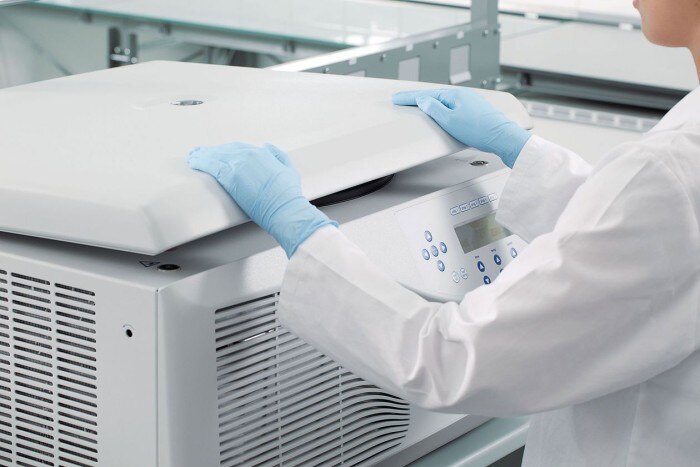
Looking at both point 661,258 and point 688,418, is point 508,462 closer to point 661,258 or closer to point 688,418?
point 688,418

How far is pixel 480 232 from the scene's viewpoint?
45.3 inches

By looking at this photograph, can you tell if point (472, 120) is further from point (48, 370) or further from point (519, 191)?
point (48, 370)

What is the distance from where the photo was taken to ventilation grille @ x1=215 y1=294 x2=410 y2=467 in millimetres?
901

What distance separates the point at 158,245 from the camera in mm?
813

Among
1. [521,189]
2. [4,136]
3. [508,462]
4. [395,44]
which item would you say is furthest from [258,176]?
[395,44]

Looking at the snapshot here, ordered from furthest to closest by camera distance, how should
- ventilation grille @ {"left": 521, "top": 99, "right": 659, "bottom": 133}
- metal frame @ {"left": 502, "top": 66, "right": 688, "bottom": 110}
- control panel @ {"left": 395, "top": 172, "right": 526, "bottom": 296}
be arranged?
metal frame @ {"left": 502, "top": 66, "right": 688, "bottom": 110} < ventilation grille @ {"left": 521, "top": 99, "right": 659, "bottom": 133} < control panel @ {"left": 395, "top": 172, "right": 526, "bottom": 296}

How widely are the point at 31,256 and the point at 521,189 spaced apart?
562 millimetres

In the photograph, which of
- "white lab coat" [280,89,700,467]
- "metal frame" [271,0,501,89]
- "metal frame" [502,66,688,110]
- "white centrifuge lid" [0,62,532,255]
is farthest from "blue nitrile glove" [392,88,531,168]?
"metal frame" [502,66,688,110]

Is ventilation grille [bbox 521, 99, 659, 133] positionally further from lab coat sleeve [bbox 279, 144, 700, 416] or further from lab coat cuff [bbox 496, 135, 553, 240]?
lab coat sleeve [bbox 279, 144, 700, 416]

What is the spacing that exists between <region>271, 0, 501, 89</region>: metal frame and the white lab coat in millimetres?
1143

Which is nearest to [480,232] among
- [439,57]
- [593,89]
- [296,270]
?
[296,270]

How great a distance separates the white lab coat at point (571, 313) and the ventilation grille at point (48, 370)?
18 cm

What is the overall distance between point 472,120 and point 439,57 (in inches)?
54.3

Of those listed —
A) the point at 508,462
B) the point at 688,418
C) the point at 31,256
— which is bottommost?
the point at 508,462
